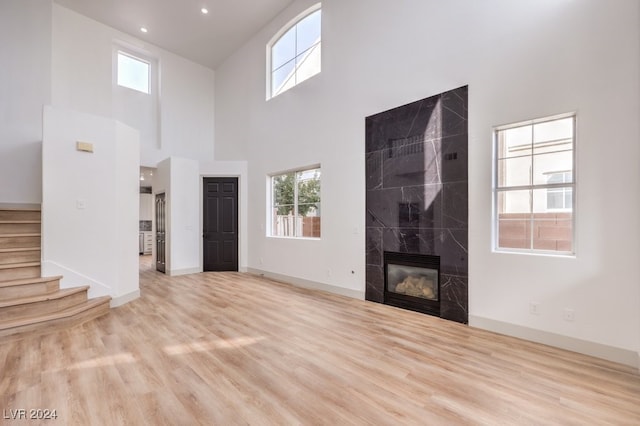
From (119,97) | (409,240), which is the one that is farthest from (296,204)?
(119,97)

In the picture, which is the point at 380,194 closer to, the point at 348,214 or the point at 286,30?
the point at 348,214

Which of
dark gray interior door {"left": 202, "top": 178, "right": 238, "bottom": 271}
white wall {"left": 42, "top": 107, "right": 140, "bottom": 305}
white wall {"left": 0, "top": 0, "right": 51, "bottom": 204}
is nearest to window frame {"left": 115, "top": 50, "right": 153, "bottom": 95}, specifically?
white wall {"left": 0, "top": 0, "right": 51, "bottom": 204}

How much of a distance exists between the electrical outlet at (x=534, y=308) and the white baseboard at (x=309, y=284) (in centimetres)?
221

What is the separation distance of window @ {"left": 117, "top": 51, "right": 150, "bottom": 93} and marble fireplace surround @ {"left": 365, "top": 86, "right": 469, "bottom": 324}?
20.9ft

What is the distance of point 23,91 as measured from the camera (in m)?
5.57

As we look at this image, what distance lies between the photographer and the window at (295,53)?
18.4 feet

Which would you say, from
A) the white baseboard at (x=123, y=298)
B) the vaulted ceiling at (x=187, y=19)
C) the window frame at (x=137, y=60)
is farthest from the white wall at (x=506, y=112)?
the window frame at (x=137, y=60)

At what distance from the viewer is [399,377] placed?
223 cm

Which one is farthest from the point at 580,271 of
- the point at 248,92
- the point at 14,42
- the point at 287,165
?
the point at 14,42

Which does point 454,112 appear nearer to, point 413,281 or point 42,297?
point 413,281

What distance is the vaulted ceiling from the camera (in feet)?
19.5

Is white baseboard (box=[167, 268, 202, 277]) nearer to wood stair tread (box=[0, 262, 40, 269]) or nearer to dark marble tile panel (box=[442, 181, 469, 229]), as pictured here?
wood stair tread (box=[0, 262, 40, 269])

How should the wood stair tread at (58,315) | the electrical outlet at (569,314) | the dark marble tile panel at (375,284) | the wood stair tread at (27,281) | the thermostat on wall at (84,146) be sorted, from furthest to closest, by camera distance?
the dark marble tile panel at (375,284) → the thermostat on wall at (84,146) → the wood stair tread at (27,281) → the wood stair tread at (58,315) → the electrical outlet at (569,314)

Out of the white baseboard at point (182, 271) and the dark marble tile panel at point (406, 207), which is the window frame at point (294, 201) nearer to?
the dark marble tile panel at point (406, 207)
